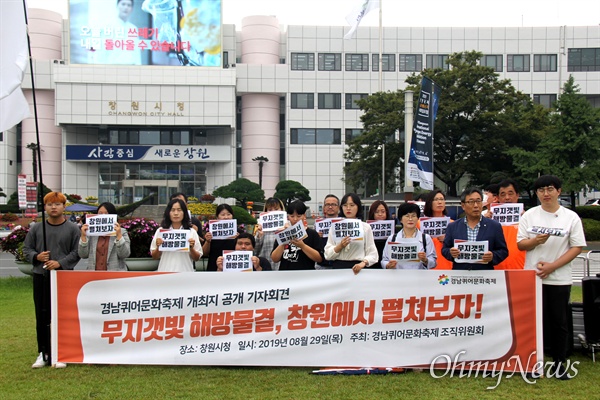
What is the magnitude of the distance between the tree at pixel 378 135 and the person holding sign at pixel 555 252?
94.9ft

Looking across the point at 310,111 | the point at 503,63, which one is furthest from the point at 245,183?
the point at 503,63

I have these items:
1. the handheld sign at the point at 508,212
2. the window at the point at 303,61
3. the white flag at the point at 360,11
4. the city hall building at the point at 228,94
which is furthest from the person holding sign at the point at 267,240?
the window at the point at 303,61

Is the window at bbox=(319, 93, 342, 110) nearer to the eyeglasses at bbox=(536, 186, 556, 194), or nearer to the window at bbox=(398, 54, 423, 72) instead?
the window at bbox=(398, 54, 423, 72)

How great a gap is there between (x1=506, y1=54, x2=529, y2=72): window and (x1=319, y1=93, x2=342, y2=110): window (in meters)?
15.9

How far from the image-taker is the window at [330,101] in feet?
168

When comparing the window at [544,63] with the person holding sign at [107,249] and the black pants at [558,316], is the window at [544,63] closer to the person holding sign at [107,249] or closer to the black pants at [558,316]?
the black pants at [558,316]

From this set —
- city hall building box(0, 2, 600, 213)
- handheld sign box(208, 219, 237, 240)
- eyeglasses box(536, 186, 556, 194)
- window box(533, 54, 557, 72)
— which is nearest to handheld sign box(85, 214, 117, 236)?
handheld sign box(208, 219, 237, 240)

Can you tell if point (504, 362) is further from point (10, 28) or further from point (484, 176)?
point (484, 176)

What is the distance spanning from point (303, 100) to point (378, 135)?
17.9m

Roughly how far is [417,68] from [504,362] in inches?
1933

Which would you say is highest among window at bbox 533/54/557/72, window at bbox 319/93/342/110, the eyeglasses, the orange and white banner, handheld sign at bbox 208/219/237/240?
window at bbox 533/54/557/72

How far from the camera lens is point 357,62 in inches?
2020

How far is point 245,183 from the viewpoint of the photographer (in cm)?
4362

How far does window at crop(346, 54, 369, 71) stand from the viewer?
5125 centimetres
